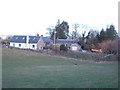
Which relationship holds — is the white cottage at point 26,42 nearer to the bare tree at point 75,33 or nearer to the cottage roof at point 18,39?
the cottage roof at point 18,39

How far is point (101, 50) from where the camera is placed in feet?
69.1

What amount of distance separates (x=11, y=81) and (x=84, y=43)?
1928 cm

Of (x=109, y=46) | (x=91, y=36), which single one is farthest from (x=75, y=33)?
(x=109, y=46)

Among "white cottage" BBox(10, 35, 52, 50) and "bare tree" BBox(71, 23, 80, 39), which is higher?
"bare tree" BBox(71, 23, 80, 39)

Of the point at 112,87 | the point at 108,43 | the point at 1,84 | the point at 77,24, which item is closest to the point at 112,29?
the point at 108,43

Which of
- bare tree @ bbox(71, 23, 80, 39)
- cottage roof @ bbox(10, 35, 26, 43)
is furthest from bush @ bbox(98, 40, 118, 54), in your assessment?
cottage roof @ bbox(10, 35, 26, 43)

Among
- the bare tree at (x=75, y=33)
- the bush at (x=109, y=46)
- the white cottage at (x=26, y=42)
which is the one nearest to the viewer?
→ the bush at (x=109, y=46)

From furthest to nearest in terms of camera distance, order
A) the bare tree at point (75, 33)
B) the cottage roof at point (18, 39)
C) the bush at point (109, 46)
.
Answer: the bare tree at point (75, 33) < the cottage roof at point (18, 39) < the bush at point (109, 46)

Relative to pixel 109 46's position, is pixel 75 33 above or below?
above

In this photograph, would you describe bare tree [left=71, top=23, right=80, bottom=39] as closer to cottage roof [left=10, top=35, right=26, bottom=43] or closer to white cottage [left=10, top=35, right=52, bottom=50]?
white cottage [left=10, top=35, right=52, bottom=50]

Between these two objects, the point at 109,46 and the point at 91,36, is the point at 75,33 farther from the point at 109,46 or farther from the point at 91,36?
the point at 109,46

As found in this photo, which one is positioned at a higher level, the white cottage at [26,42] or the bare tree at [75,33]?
the bare tree at [75,33]

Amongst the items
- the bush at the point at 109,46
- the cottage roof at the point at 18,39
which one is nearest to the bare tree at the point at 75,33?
the bush at the point at 109,46

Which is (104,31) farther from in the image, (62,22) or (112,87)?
(112,87)
